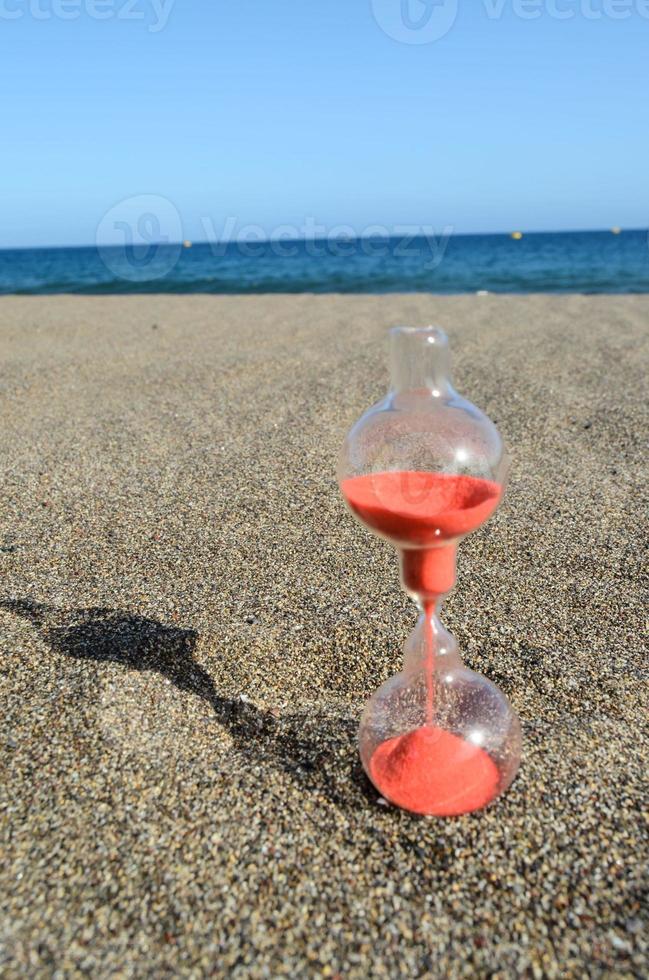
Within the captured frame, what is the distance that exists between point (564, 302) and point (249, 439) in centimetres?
640

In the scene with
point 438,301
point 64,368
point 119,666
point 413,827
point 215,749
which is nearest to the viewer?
point 413,827

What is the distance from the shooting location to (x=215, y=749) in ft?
6.04

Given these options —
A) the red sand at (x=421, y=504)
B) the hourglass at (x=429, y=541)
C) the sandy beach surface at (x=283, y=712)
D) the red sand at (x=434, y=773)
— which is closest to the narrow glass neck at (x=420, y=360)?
the hourglass at (x=429, y=541)

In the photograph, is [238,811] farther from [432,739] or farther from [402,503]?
[402,503]

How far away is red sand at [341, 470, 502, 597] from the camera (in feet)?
4.83

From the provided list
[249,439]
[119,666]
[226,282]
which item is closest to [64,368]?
[249,439]

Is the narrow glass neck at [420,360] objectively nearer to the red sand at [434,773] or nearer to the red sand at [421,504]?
the red sand at [421,504]

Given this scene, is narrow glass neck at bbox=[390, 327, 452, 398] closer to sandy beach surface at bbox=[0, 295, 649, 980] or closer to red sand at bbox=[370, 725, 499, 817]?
red sand at bbox=[370, 725, 499, 817]

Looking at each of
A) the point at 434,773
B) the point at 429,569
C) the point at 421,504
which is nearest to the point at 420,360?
the point at 421,504

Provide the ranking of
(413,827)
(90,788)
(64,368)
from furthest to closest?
(64,368) < (90,788) < (413,827)

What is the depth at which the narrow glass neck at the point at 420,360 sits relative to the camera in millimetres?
1565

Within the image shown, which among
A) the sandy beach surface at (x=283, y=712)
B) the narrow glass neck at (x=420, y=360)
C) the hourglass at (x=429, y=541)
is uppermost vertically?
the narrow glass neck at (x=420, y=360)

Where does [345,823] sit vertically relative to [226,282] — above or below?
above

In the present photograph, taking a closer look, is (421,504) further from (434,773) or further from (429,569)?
(434,773)
